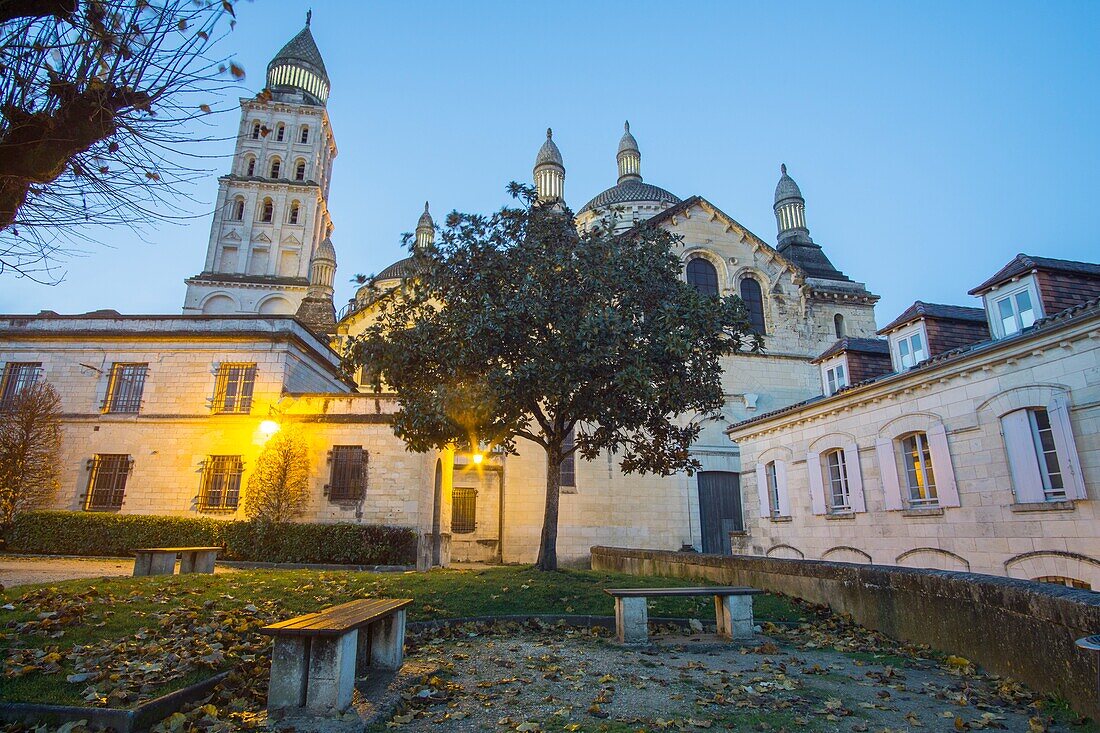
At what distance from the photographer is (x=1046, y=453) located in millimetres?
10539

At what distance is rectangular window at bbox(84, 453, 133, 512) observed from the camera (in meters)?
19.2

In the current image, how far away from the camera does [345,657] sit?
186 inches

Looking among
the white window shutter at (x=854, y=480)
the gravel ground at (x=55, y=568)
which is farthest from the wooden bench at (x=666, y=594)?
the gravel ground at (x=55, y=568)

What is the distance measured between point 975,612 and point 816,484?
915 cm

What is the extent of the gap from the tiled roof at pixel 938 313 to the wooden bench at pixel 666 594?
31.3 feet

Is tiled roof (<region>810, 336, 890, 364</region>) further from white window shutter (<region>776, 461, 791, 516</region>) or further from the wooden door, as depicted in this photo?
the wooden door

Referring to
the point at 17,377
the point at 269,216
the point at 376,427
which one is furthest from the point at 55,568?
the point at 269,216

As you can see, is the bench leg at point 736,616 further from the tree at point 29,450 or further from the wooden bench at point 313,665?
the tree at point 29,450

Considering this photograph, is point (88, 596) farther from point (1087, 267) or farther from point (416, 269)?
point (1087, 267)

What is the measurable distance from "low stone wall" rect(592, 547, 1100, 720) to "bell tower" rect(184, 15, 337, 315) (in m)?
45.1

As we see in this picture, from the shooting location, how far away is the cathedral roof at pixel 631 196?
3616cm

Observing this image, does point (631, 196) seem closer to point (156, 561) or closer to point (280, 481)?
point (280, 481)

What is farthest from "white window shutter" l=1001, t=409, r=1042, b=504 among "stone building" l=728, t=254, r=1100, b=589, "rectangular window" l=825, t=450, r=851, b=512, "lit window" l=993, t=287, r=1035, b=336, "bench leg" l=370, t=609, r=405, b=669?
"bench leg" l=370, t=609, r=405, b=669

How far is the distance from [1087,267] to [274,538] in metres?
20.4
